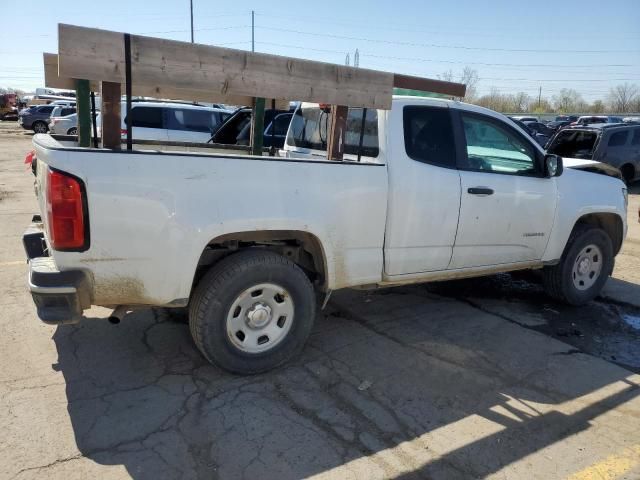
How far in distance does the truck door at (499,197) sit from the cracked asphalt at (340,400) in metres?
0.73

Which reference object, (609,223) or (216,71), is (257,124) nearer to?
(216,71)

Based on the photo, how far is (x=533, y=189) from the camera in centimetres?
472

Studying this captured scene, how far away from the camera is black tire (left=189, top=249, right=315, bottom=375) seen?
133 inches

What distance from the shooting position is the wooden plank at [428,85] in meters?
4.02

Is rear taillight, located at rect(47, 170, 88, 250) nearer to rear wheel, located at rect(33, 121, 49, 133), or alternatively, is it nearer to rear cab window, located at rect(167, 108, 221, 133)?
rear cab window, located at rect(167, 108, 221, 133)

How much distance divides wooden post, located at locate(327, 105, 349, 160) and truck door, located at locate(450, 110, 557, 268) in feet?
3.52

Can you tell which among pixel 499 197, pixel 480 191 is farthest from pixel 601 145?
pixel 480 191

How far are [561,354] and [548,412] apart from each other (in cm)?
103

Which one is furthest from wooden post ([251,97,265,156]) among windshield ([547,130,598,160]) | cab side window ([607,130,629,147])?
cab side window ([607,130,629,147])

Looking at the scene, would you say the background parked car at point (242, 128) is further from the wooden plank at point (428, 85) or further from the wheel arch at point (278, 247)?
the wheel arch at point (278, 247)

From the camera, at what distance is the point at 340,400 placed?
3422 mm

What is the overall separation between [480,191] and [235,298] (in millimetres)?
2262

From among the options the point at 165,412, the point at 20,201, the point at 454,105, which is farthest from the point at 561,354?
the point at 20,201

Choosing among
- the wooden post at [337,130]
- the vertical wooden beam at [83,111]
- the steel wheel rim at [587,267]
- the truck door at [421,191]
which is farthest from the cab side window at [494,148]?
the vertical wooden beam at [83,111]
